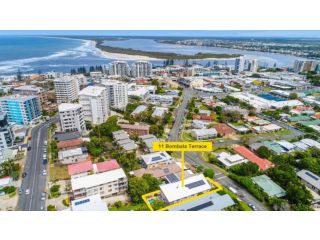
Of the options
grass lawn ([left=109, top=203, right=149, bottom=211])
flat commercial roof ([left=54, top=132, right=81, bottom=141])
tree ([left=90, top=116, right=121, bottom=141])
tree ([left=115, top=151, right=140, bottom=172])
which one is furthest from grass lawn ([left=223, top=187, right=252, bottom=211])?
flat commercial roof ([left=54, top=132, right=81, bottom=141])

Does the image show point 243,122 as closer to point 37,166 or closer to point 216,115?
point 216,115

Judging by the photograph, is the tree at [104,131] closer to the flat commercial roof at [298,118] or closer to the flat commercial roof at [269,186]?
the flat commercial roof at [269,186]

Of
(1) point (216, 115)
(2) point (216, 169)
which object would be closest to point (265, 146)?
(2) point (216, 169)

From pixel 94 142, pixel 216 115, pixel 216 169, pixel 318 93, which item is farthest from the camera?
pixel 318 93

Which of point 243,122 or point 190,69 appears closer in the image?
point 243,122

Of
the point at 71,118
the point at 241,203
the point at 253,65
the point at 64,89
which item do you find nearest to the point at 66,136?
the point at 71,118

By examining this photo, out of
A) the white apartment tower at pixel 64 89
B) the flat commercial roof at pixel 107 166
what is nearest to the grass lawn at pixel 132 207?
the flat commercial roof at pixel 107 166

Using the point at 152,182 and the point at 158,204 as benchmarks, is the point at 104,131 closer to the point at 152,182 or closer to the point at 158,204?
the point at 152,182
